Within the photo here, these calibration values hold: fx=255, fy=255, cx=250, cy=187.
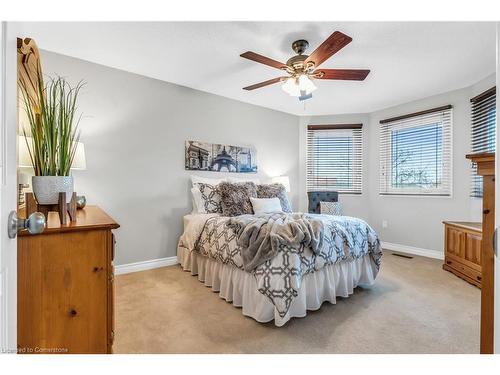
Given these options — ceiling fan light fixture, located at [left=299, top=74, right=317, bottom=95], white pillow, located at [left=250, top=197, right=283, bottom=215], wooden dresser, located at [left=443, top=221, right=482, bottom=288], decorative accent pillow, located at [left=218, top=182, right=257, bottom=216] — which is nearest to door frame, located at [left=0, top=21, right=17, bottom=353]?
ceiling fan light fixture, located at [left=299, top=74, right=317, bottom=95]

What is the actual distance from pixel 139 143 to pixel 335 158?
3.44 m

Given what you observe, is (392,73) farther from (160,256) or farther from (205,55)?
(160,256)

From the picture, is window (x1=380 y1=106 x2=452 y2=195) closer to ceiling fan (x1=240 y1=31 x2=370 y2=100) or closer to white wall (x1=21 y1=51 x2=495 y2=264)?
white wall (x1=21 y1=51 x2=495 y2=264)

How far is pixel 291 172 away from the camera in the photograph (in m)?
4.84

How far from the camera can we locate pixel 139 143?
320 cm

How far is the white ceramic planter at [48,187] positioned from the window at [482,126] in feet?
13.6

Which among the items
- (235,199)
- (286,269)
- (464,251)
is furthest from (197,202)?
(464,251)

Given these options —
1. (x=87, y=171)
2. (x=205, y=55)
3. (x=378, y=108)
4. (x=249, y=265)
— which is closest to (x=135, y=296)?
(x=249, y=265)

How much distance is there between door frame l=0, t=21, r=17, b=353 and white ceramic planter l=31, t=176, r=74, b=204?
348 mm

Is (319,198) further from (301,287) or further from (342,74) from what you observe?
(301,287)

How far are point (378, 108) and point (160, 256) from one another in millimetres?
4261

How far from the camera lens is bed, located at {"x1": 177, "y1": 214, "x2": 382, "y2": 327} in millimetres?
1897

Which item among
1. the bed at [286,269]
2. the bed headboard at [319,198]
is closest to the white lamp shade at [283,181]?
the bed headboard at [319,198]

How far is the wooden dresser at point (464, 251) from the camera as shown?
107 inches
